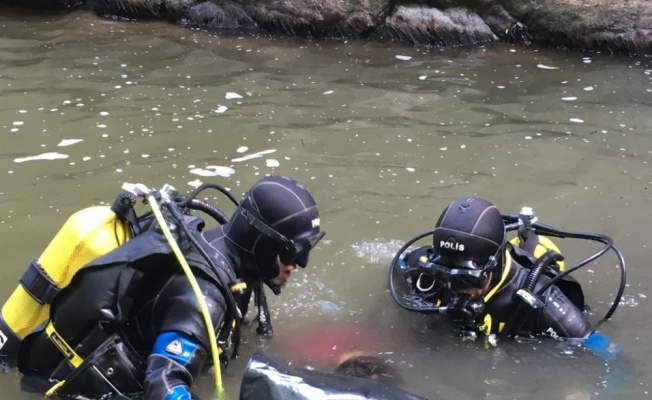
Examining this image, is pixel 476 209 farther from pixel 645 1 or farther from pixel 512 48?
pixel 645 1

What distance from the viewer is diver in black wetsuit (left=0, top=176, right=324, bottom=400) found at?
2.54 metres

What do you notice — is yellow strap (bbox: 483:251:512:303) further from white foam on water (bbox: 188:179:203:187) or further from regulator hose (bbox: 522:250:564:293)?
white foam on water (bbox: 188:179:203:187)

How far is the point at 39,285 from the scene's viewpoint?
275 cm

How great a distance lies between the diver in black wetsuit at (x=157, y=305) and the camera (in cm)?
254

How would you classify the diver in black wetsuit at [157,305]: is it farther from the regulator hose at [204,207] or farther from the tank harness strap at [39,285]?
the regulator hose at [204,207]

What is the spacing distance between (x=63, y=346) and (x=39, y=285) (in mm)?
276

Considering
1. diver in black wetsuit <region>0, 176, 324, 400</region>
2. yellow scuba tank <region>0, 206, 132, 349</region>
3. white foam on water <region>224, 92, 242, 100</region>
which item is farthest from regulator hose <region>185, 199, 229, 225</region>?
white foam on water <region>224, 92, 242, 100</region>

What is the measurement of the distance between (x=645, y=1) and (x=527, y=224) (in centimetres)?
713

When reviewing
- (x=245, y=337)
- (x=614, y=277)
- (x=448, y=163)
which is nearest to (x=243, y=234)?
(x=245, y=337)

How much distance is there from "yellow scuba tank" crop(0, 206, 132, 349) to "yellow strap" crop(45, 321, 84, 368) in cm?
13

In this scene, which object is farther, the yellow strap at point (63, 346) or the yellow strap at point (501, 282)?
the yellow strap at point (501, 282)

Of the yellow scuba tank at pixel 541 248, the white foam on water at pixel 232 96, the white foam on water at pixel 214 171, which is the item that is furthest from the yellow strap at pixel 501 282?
the white foam on water at pixel 232 96

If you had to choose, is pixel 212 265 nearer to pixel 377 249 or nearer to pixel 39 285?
pixel 39 285

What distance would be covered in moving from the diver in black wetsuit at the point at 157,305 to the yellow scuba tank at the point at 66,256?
0.09m
